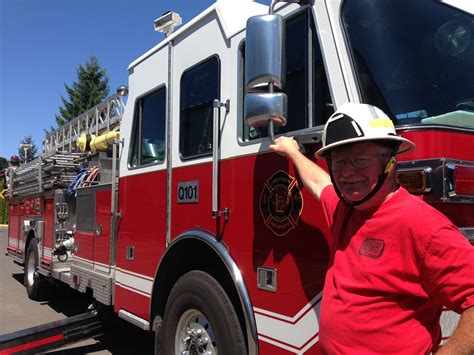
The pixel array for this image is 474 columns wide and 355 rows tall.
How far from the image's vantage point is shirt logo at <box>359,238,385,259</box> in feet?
5.24

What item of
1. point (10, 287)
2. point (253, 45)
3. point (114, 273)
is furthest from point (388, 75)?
point (10, 287)

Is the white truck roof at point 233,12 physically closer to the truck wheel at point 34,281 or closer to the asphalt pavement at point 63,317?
the asphalt pavement at point 63,317

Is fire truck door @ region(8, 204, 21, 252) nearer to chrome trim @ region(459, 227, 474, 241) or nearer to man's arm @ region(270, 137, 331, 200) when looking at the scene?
man's arm @ region(270, 137, 331, 200)

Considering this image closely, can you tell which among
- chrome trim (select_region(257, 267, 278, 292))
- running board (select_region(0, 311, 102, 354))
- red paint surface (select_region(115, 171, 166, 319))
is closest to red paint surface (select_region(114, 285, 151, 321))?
red paint surface (select_region(115, 171, 166, 319))

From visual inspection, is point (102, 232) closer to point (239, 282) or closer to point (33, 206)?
point (239, 282)

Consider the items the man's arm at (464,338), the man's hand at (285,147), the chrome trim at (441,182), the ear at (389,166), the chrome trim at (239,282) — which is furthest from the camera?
the chrome trim at (239,282)

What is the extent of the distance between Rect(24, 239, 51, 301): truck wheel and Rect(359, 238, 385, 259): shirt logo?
6675mm

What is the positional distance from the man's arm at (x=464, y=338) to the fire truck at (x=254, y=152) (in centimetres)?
61

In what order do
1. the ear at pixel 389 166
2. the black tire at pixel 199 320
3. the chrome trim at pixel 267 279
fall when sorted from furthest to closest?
1. the black tire at pixel 199 320
2. the chrome trim at pixel 267 279
3. the ear at pixel 389 166

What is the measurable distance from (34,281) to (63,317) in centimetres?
121

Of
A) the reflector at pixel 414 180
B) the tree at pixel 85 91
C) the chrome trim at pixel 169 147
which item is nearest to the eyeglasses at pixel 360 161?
the reflector at pixel 414 180

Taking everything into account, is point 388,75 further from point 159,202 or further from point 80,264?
point 80,264

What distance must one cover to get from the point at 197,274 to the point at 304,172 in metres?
1.22

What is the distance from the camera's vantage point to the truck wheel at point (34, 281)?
739 centimetres
